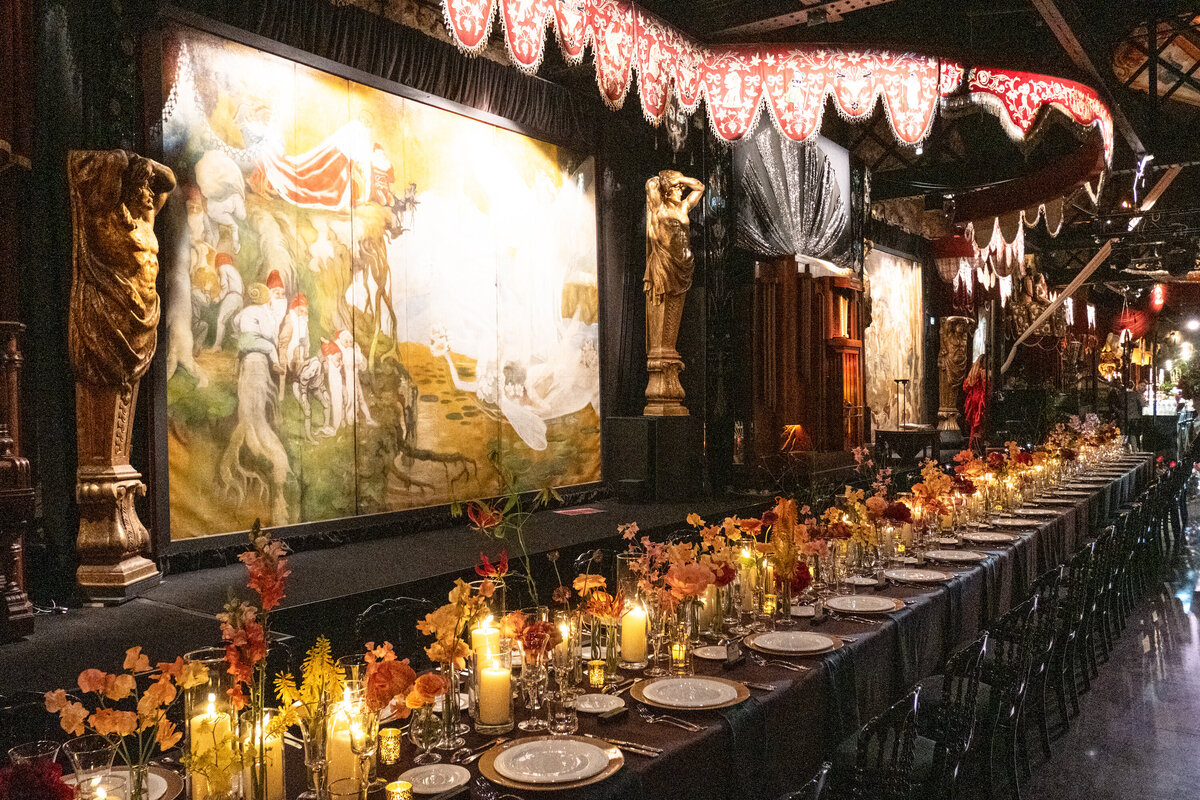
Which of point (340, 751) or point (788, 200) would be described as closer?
point (340, 751)

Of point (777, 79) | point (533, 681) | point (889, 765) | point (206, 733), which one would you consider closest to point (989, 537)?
point (889, 765)

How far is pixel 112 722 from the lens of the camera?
133 cm

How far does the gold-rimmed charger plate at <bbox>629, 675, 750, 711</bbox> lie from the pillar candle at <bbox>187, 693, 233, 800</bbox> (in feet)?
3.28

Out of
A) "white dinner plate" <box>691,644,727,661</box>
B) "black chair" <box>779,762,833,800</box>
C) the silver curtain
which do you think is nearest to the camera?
"black chair" <box>779,762,833,800</box>

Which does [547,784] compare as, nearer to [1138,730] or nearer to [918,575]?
[918,575]

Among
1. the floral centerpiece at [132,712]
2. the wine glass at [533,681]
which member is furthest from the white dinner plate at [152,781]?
the wine glass at [533,681]

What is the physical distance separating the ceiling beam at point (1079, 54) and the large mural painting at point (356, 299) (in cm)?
398

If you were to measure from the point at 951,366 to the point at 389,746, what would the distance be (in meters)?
14.5

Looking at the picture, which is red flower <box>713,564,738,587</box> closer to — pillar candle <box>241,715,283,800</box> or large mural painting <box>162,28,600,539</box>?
pillar candle <box>241,715,283,800</box>

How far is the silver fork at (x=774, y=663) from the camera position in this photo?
7.83 feet

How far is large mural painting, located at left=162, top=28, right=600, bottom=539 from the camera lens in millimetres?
5023

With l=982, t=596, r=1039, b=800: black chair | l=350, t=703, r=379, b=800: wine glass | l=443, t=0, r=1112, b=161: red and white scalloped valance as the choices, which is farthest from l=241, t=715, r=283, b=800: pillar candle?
l=443, t=0, r=1112, b=161: red and white scalloped valance

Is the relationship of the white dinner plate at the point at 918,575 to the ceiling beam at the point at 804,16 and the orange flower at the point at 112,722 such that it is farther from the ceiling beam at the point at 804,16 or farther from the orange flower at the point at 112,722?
the ceiling beam at the point at 804,16

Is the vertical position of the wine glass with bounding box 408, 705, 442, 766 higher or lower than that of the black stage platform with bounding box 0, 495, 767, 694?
higher
